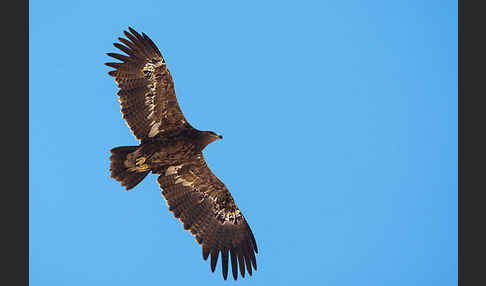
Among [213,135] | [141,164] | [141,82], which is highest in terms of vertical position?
[141,82]

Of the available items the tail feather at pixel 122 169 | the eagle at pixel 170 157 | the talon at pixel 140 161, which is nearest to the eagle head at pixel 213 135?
the eagle at pixel 170 157

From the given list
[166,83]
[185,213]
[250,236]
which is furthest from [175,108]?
[250,236]

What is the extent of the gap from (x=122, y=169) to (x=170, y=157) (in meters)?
1.16

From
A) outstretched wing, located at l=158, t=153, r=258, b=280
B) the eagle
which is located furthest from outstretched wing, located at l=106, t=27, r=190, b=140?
outstretched wing, located at l=158, t=153, r=258, b=280

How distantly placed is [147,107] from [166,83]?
716mm

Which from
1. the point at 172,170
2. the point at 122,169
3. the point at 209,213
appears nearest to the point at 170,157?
the point at 172,170

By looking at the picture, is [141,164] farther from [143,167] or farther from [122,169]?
[122,169]

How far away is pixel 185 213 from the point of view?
13109mm

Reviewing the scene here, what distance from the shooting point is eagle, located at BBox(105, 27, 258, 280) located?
482 inches

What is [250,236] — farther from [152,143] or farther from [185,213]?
[152,143]

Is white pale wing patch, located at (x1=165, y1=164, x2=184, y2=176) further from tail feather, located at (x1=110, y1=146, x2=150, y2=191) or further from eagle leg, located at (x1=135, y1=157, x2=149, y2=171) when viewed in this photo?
tail feather, located at (x1=110, y1=146, x2=150, y2=191)

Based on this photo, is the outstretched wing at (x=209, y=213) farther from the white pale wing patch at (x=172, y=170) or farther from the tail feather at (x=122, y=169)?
the tail feather at (x=122, y=169)

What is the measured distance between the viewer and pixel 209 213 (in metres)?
13.4

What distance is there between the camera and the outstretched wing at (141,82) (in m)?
12.3
